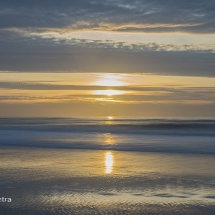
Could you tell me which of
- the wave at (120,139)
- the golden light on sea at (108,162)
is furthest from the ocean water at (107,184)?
the wave at (120,139)

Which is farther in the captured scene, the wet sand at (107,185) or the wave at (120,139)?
the wave at (120,139)

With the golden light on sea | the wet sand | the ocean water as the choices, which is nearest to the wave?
the golden light on sea

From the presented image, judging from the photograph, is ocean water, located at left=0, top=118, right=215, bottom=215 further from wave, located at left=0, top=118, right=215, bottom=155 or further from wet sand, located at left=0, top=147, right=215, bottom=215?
wave, located at left=0, top=118, right=215, bottom=155

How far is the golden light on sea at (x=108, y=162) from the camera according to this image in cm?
1570

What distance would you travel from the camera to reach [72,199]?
1111 centimetres

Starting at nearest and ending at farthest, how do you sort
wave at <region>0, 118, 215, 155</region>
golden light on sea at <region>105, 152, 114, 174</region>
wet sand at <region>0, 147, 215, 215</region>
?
wet sand at <region>0, 147, 215, 215</region>, golden light on sea at <region>105, 152, 114, 174</region>, wave at <region>0, 118, 215, 155</region>

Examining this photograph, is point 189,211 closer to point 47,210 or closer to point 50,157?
point 47,210

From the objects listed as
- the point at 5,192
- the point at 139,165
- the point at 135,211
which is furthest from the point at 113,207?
the point at 139,165

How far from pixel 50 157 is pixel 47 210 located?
9649 millimetres

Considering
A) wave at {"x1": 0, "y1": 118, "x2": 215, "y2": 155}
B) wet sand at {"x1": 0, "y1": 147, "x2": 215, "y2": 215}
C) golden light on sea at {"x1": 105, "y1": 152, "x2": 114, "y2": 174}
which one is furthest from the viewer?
wave at {"x1": 0, "y1": 118, "x2": 215, "y2": 155}

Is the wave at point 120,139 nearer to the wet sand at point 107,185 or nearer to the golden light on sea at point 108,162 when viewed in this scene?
the golden light on sea at point 108,162

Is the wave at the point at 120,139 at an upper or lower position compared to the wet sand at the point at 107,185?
lower

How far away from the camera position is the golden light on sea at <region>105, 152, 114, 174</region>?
15.7 metres

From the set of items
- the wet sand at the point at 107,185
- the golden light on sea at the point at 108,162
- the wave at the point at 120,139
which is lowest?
the wave at the point at 120,139
